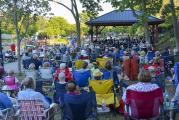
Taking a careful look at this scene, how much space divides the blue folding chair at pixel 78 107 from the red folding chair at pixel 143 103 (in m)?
1.05

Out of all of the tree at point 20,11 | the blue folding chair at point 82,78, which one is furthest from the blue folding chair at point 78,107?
the tree at point 20,11

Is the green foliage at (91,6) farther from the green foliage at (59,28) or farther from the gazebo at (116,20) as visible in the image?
the green foliage at (59,28)

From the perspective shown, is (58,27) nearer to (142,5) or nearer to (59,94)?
(142,5)

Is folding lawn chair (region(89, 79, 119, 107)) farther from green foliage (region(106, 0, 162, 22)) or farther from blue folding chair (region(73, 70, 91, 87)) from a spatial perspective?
green foliage (region(106, 0, 162, 22))

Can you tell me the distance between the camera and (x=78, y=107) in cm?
778

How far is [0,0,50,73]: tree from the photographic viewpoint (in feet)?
70.8

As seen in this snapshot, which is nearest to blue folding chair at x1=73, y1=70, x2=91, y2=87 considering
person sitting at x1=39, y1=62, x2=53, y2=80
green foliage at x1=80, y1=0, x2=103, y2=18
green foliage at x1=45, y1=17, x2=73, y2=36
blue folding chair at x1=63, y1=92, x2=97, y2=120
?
person sitting at x1=39, y1=62, x2=53, y2=80

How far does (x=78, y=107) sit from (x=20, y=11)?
590 inches

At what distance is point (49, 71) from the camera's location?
1433 centimetres

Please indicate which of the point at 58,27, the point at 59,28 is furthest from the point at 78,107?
the point at 59,28

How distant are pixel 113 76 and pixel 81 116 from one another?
4819 millimetres

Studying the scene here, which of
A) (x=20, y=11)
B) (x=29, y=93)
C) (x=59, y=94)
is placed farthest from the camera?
(x=20, y=11)

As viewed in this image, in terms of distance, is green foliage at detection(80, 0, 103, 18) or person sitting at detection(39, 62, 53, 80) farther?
green foliage at detection(80, 0, 103, 18)

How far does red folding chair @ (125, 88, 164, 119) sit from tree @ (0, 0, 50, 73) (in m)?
14.9
